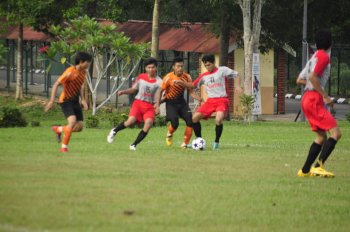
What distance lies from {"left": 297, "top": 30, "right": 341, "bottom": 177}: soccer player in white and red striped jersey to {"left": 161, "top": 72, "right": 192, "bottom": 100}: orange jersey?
19.9ft

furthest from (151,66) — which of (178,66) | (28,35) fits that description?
(28,35)

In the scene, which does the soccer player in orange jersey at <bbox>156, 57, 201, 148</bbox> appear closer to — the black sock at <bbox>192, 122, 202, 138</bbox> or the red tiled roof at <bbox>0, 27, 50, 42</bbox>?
the black sock at <bbox>192, 122, 202, 138</bbox>

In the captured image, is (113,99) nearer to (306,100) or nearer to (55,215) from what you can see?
(306,100)

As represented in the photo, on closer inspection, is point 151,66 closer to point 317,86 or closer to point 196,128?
point 196,128

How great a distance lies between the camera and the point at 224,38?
147ft

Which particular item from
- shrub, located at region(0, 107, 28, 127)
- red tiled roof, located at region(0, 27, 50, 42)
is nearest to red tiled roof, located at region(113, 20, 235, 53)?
red tiled roof, located at region(0, 27, 50, 42)

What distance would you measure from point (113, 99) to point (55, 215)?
42.0 m

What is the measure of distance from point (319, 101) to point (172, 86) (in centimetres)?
656

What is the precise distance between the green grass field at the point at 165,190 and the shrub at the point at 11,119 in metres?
10.5

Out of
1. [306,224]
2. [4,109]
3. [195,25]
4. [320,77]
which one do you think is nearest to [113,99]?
[195,25]

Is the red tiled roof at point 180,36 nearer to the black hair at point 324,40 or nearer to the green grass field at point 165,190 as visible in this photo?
the green grass field at point 165,190

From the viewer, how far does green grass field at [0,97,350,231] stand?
468 inches

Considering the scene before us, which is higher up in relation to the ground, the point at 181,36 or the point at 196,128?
the point at 181,36

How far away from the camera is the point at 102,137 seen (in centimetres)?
2659
